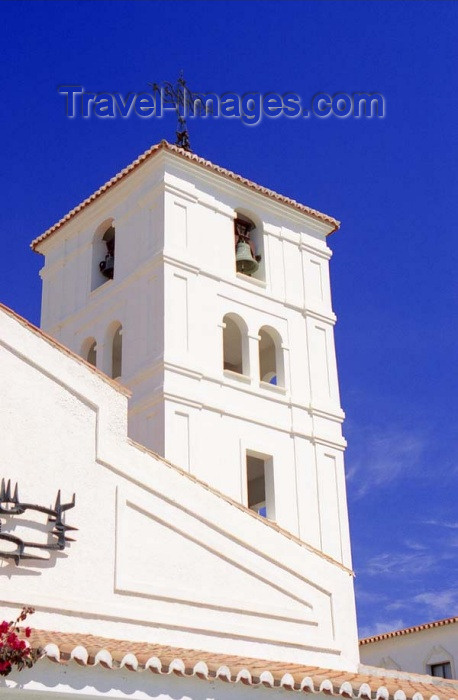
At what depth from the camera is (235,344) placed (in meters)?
24.9

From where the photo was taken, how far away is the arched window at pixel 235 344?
23506mm

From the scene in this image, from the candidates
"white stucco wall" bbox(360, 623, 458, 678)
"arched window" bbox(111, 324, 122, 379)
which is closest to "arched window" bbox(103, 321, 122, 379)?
"arched window" bbox(111, 324, 122, 379)

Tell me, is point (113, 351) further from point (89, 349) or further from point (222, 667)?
point (222, 667)

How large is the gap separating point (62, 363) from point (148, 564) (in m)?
2.68

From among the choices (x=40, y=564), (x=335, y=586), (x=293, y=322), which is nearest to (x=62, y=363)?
(x=40, y=564)

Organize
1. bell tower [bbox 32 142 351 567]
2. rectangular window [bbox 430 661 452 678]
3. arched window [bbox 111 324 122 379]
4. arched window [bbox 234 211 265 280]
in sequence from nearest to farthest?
bell tower [bbox 32 142 351 567], arched window [bbox 111 324 122 379], arched window [bbox 234 211 265 280], rectangular window [bbox 430 661 452 678]

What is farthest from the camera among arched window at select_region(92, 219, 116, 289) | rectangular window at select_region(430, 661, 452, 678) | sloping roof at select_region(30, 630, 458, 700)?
rectangular window at select_region(430, 661, 452, 678)

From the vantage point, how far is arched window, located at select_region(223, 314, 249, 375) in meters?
23.5

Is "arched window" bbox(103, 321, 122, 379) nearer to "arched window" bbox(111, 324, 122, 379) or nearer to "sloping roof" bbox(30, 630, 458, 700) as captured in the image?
"arched window" bbox(111, 324, 122, 379)

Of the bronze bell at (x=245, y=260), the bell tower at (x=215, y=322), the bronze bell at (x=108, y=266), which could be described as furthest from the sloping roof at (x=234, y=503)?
the bronze bell at (x=108, y=266)

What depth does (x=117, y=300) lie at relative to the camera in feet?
78.0

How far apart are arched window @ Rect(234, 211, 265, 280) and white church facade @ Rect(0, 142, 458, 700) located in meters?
0.05

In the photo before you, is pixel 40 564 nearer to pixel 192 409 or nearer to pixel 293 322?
pixel 192 409

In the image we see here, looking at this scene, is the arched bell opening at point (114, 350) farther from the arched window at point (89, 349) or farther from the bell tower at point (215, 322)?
the arched window at point (89, 349)
